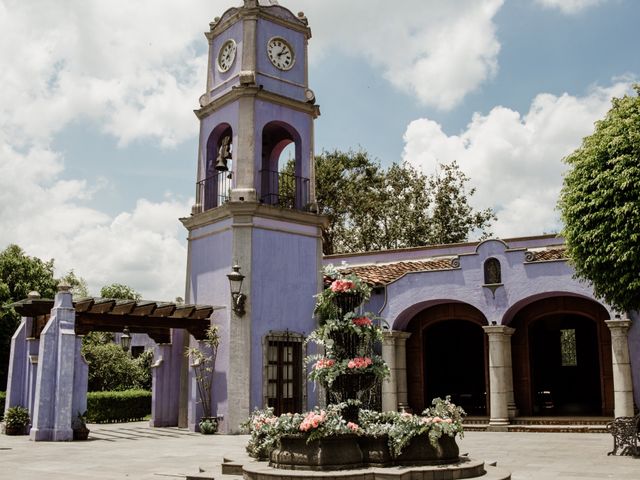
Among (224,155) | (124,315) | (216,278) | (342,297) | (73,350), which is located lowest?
(73,350)

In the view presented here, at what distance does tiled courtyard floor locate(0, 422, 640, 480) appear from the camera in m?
11.0

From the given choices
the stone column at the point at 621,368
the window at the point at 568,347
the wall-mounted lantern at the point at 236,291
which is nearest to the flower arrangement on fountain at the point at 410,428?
the wall-mounted lantern at the point at 236,291

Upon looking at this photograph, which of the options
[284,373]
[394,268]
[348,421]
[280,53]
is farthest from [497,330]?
[348,421]

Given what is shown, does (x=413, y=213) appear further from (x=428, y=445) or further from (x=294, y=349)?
(x=428, y=445)

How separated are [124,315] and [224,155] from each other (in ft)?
19.1

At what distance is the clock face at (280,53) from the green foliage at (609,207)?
9.95 meters

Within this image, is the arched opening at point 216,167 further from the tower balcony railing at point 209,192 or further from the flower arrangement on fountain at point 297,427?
the flower arrangement on fountain at point 297,427

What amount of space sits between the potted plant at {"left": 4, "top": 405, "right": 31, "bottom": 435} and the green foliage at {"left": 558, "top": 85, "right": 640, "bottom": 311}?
14337 mm

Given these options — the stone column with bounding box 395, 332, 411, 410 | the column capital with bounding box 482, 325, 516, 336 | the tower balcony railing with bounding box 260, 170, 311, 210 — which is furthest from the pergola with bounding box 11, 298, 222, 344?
the column capital with bounding box 482, 325, 516, 336

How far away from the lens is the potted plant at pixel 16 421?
1877 centimetres

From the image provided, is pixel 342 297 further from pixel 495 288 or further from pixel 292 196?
pixel 292 196

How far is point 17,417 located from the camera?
61.7 feet

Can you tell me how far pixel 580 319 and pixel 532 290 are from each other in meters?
6.43

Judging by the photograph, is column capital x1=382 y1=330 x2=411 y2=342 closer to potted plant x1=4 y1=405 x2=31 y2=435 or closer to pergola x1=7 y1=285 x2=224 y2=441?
pergola x1=7 y1=285 x2=224 y2=441
